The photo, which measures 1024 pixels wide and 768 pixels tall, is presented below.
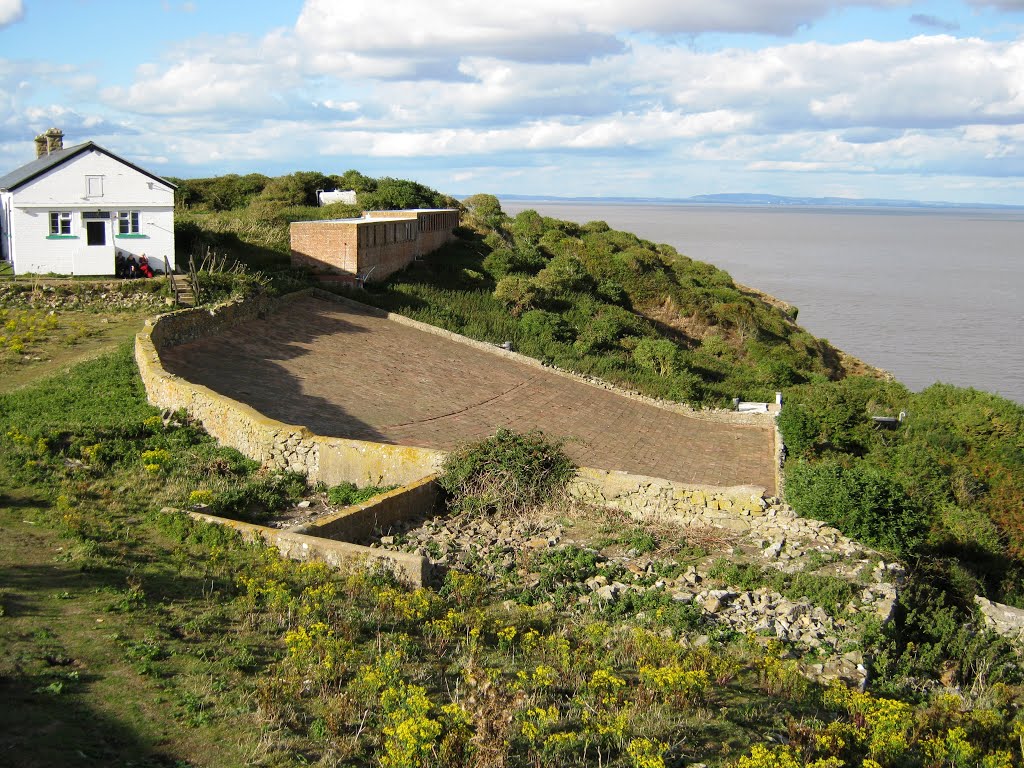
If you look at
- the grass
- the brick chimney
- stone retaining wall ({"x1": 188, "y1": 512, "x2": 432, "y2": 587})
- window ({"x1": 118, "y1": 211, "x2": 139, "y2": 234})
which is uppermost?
the brick chimney

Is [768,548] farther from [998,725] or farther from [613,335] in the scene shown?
[613,335]

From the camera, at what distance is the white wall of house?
24438 millimetres

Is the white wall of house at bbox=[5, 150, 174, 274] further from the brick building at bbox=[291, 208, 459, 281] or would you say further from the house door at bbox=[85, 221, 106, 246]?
the brick building at bbox=[291, 208, 459, 281]

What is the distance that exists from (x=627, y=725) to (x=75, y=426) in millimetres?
10730

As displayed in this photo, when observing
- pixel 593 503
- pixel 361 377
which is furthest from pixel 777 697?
pixel 361 377

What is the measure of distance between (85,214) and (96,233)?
0.57 metres

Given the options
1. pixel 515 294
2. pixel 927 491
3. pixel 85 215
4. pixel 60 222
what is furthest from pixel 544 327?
pixel 927 491

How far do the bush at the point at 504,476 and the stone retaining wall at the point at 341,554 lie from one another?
9.09ft

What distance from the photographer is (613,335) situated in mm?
31375

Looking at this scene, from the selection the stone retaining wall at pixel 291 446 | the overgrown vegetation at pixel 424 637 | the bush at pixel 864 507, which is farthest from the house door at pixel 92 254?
the bush at pixel 864 507

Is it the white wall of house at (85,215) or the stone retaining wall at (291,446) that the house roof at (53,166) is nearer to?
the white wall of house at (85,215)

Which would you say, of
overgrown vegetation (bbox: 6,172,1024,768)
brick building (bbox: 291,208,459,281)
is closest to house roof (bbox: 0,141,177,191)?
brick building (bbox: 291,208,459,281)

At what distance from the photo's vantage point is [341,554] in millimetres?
10492

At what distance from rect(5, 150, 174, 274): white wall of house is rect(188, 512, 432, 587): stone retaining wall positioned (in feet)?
54.9
